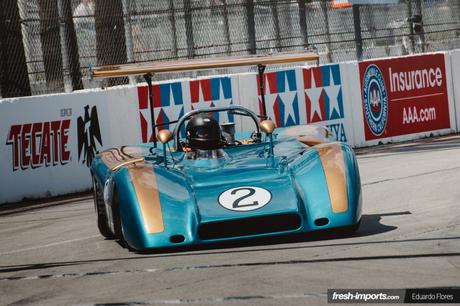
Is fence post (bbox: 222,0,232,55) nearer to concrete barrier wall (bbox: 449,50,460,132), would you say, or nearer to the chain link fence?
the chain link fence

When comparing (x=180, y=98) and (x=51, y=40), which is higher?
(x=51, y=40)

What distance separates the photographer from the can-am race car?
7.68m

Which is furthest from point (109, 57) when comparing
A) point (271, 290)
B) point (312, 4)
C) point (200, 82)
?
point (271, 290)

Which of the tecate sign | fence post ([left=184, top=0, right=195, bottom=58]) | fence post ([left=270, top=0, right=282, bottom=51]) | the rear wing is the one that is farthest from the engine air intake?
fence post ([left=270, top=0, right=282, bottom=51])

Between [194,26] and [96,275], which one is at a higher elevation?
[194,26]

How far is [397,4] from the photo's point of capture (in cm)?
2047

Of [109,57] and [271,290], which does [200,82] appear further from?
[271,290]

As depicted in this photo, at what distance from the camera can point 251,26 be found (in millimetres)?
17938

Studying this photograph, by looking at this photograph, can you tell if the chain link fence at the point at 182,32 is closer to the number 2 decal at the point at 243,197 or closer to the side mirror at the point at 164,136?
the side mirror at the point at 164,136

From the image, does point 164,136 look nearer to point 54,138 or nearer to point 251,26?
point 54,138

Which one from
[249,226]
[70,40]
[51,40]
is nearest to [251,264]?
[249,226]

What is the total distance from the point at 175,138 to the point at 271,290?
13.3 ft

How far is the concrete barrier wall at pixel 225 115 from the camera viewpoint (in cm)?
1420

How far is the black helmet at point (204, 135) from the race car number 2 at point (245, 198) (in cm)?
150
